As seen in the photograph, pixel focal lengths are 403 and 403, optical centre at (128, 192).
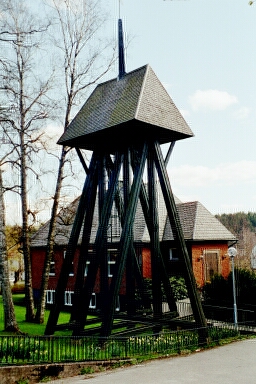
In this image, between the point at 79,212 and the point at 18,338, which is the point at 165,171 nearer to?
the point at 79,212

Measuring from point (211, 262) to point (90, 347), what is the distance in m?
15.5

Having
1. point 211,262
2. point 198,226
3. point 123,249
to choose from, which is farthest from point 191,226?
point 123,249

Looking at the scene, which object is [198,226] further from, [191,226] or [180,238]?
[180,238]

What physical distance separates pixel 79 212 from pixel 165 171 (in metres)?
3.39

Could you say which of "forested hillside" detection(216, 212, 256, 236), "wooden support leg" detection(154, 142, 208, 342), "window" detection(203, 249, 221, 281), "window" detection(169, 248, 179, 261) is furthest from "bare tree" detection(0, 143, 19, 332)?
"forested hillside" detection(216, 212, 256, 236)

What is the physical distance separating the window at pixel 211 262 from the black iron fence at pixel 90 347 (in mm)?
10739

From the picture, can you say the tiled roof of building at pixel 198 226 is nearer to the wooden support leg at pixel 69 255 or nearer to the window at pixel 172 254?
the window at pixel 172 254

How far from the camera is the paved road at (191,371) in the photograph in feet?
31.8

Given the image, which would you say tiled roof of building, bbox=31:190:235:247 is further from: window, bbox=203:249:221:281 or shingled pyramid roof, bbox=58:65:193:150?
shingled pyramid roof, bbox=58:65:193:150

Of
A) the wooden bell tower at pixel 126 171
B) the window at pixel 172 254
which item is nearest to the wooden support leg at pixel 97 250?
the wooden bell tower at pixel 126 171

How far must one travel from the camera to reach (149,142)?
46.3 ft

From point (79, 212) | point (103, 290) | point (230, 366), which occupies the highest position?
point (79, 212)

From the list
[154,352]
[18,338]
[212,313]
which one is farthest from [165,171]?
[212,313]

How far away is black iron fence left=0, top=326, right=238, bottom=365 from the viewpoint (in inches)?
412
